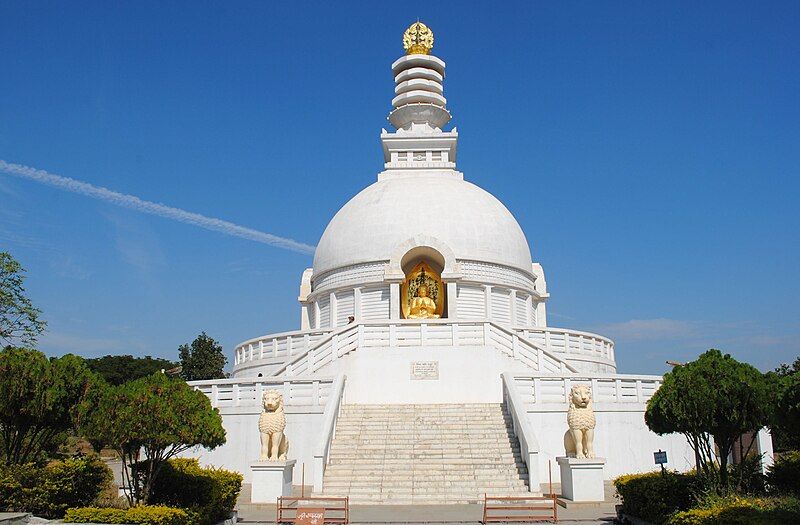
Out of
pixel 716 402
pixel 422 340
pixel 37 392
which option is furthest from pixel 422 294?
pixel 37 392

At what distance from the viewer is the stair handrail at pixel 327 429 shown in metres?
17.9

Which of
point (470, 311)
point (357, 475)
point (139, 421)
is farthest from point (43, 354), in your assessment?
point (470, 311)

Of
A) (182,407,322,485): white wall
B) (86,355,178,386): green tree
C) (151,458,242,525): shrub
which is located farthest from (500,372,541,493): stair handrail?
(86,355,178,386): green tree

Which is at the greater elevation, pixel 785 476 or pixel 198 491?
pixel 785 476

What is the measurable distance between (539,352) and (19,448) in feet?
51.8

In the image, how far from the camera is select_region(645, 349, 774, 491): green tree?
13086 mm

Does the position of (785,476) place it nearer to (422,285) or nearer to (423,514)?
(423,514)

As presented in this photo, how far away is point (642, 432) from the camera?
870 inches

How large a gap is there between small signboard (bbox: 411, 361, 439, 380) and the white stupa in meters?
0.05

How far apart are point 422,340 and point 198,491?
36.4ft

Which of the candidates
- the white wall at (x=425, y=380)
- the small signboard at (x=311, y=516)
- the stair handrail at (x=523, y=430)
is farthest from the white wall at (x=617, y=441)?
the small signboard at (x=311, y=516)

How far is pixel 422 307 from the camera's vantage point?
33.5 meters

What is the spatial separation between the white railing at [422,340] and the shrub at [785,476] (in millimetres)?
9982

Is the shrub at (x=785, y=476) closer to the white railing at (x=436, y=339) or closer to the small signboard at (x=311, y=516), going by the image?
the small signboard at (x=311, y=516)
